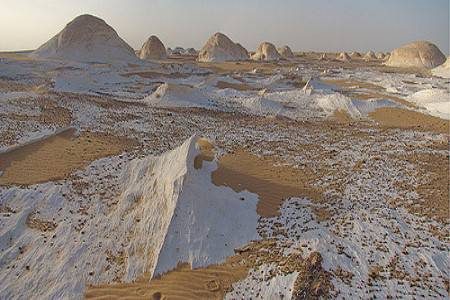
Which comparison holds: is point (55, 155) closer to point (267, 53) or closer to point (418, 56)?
point (267, 53)

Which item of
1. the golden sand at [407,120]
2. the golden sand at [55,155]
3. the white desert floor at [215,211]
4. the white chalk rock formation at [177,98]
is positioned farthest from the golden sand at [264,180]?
the golden sand at [407,120]

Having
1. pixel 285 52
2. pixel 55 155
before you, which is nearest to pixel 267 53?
pixel 285 52

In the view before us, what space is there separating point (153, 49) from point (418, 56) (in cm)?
4395

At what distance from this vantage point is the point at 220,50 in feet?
226

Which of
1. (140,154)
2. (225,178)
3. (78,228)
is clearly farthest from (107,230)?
(140,154)

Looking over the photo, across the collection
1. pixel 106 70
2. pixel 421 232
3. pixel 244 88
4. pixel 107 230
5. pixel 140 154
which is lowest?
pixel 421 232

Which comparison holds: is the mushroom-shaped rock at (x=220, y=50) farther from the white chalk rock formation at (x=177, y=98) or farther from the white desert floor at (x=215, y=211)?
the white desert floor at (x=215, y=211)

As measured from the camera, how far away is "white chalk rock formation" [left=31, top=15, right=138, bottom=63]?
50.4m

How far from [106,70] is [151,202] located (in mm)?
33783

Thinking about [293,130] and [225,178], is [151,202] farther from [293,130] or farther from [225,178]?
[293,130]

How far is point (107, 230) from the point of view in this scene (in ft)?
36.1

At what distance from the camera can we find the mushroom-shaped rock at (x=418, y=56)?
6625 cm

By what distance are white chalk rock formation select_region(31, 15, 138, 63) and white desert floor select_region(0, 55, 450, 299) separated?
95.7 feet

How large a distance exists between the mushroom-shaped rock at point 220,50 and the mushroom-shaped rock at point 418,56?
26.9 metres
